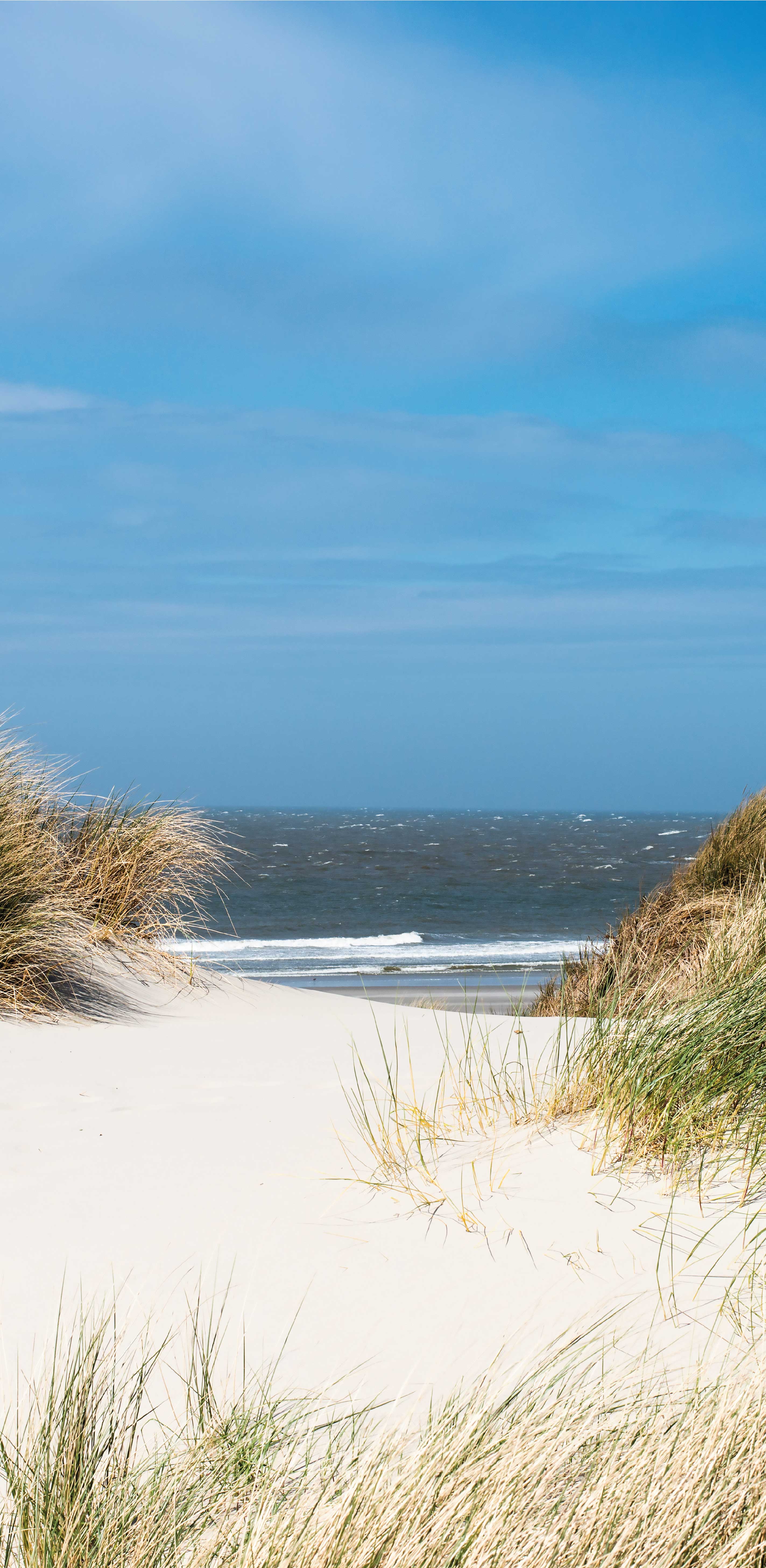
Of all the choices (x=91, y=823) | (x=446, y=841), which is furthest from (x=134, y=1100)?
(x=446, y=841)

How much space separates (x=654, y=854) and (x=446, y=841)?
10.6 metres

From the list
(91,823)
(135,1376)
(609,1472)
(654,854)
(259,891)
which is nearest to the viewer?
(609,1472)

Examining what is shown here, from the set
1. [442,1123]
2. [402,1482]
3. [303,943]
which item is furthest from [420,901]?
[402,1482]

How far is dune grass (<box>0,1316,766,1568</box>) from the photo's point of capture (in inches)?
58.1

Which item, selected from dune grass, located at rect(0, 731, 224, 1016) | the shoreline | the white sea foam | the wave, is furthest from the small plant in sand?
the wave

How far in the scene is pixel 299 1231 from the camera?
295cm

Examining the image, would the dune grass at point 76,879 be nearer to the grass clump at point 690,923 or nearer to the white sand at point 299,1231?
the white sand at point 299,1231

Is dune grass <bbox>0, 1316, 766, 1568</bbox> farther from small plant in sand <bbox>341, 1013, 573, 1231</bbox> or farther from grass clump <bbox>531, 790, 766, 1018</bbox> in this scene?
grass clump <bbox>531, 790, 766, 1018</bbox>

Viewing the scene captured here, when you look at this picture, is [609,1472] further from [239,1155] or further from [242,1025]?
[242,1025]

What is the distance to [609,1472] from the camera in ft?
5.16

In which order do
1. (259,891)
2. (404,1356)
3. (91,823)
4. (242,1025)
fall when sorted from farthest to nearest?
(259,891), (91,823), (242,1025), (404,1356)

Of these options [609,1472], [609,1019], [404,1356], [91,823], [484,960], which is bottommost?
[484,960]

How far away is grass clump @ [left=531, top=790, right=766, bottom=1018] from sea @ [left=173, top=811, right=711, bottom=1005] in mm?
615

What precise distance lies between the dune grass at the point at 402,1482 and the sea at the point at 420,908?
282 centimetres
